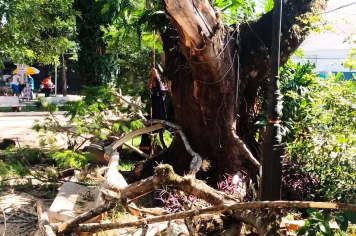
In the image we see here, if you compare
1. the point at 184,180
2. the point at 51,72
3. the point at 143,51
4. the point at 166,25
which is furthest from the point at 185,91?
the point at 51,72

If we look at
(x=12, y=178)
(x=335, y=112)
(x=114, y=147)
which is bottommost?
(x=12, y=178)

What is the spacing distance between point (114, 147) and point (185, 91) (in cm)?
163

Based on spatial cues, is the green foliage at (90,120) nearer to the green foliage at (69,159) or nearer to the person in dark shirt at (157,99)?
the person in dark shirt at (157,99)

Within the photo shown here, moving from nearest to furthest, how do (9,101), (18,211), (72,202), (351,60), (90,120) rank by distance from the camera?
1. (351,60)
2. (72,202)
3. (18,211)
4. (90,120)
5. (9,101)

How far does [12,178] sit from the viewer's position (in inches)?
251

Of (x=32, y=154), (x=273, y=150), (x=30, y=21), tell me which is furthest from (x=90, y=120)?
(x=273, y=150)

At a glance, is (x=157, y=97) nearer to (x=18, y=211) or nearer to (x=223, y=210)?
(x=18, y=211)

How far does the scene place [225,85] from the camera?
555 cm

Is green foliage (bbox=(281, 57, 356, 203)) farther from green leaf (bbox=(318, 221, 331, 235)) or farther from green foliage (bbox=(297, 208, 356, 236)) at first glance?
green leaf (bbox=(318, 221, 331, 235))

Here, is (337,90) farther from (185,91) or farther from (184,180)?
(185,91)

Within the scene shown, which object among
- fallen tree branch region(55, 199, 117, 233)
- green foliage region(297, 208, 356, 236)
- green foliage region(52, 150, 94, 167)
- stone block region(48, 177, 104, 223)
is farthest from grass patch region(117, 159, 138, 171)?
green foliage region(297, 208, 356, 236)

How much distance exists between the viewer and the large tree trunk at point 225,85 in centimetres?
551

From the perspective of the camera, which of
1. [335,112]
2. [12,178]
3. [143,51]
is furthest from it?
[143,51]

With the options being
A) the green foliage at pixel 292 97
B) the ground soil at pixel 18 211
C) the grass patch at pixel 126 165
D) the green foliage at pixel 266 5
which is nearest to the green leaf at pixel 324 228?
the green foliage at pixel 292 97
